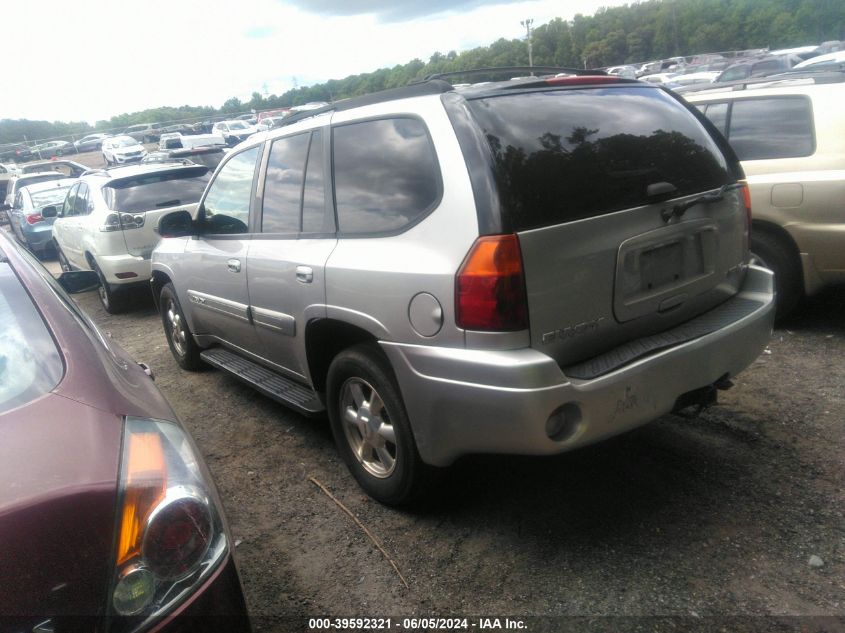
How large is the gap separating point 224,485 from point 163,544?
7.56ft

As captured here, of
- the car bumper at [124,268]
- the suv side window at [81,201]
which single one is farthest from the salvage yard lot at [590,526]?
the suv side window at [81,201]

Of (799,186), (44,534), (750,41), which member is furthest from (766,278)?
(750,41)

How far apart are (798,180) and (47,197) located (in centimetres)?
1417

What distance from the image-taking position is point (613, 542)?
9.27 feet

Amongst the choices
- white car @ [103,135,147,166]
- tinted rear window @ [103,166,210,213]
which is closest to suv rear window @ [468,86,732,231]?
tinted rear window @ [103,166,210,213]

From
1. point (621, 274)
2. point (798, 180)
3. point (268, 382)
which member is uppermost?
point (621, 274)

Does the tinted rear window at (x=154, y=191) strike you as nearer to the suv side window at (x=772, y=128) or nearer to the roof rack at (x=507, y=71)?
the roof rack at (x=507, y=71)

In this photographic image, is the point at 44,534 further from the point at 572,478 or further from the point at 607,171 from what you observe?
the point at 572,478

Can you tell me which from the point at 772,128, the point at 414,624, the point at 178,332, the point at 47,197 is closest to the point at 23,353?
the point at 414,624

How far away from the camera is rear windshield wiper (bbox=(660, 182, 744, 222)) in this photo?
9.45 feet

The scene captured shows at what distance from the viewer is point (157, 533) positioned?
1509 mm

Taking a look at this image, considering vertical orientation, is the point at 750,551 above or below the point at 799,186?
below

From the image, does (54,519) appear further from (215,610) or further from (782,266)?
(782,266)

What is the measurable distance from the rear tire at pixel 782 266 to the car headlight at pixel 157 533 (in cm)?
442
